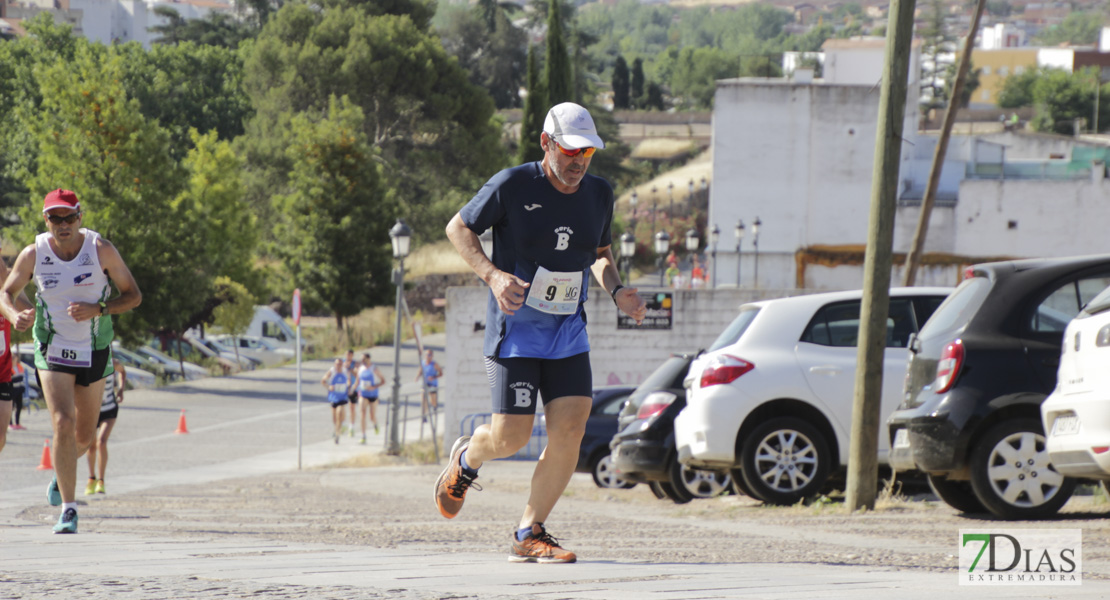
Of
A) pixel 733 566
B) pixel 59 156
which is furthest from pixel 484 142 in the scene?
pixel 733 566

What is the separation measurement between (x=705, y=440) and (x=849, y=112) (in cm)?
4351

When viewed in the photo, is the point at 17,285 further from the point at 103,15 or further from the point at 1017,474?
the point at 103,15

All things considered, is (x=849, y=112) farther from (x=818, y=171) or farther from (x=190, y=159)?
(x=190, y=159)

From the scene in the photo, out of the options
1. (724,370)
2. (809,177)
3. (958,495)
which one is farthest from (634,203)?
(958,495)

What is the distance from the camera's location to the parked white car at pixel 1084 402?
6805 millimetres

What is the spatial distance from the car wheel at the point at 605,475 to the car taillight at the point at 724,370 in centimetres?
621

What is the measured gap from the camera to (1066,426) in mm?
7188

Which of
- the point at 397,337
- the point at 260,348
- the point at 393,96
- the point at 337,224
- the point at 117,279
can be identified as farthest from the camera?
the point at 393,96

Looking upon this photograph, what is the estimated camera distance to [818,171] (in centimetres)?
5309

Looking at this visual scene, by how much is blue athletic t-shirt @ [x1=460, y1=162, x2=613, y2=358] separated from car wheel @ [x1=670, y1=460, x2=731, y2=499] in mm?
7393

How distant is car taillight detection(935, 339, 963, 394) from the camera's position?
29.5ft

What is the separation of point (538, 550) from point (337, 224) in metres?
50.0

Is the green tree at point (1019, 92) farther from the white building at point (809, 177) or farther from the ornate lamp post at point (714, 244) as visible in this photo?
the ornate lamp post at point (714, 244)

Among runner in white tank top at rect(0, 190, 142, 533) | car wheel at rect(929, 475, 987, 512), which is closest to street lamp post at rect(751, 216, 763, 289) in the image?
car wheel at rect(929, 475, 987, 512)
